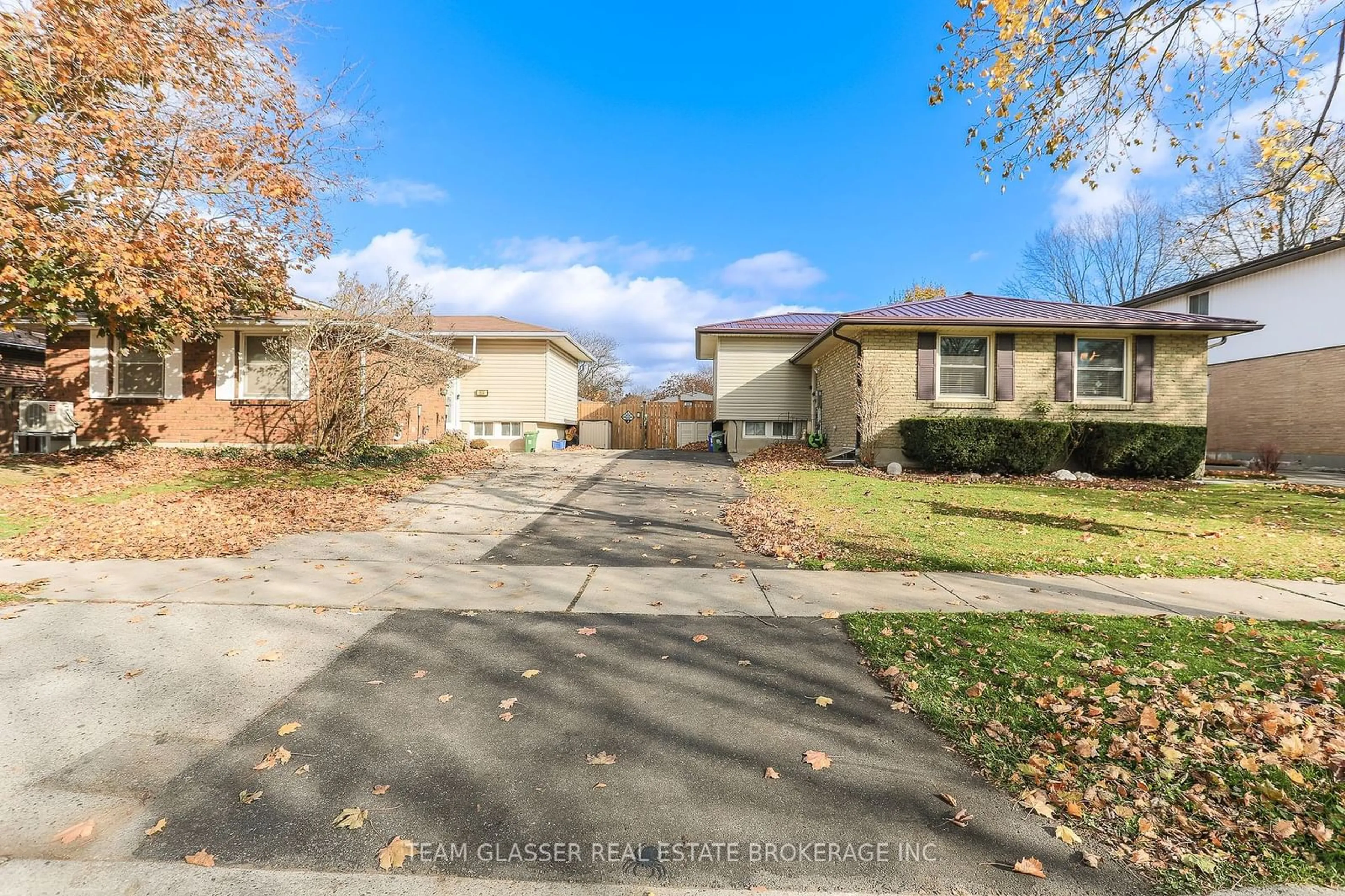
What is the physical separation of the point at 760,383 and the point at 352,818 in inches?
811

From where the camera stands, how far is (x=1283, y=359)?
1900 cm

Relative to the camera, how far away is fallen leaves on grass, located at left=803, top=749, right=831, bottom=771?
2615 millimetres

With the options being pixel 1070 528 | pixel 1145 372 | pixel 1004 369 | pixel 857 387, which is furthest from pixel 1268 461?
pixel 1070 528

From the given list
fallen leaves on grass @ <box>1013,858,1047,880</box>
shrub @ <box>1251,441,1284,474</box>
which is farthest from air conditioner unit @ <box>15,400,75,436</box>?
shrub @ <box>1251,441,1284,474</box>

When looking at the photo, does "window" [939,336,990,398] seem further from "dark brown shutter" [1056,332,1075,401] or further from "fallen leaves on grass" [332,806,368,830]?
"fallen leaves on grass" [332,806,368,830]

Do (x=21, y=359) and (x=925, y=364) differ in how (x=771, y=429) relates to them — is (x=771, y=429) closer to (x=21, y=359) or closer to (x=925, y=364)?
(x=925, y=364)

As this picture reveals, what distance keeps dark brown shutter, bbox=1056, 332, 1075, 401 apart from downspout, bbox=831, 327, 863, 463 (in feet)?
16.4

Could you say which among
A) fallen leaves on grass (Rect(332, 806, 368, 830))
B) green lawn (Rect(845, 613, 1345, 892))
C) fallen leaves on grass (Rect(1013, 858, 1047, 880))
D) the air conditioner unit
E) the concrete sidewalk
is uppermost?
the air conditioner unit

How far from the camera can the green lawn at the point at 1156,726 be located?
2.14 metres

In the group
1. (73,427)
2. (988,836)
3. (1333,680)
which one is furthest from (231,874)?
(73,427)

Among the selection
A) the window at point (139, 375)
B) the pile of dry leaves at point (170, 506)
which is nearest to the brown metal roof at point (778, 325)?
the pile of dry leaves at point (170, 506)

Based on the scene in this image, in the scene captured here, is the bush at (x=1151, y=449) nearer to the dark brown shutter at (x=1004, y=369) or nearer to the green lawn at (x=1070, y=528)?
the green lawn at (x=1070, y=528)

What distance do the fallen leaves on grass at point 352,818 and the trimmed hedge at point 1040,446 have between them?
13490 millimetres

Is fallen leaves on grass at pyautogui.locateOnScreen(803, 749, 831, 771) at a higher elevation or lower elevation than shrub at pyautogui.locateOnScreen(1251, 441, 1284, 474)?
lower
